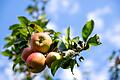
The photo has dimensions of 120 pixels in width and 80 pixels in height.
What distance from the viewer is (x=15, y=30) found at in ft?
9.07

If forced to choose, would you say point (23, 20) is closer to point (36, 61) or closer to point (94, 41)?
point (36, 61)

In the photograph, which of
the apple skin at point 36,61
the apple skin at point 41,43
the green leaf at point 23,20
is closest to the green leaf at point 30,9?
the green leaf at point 23,20

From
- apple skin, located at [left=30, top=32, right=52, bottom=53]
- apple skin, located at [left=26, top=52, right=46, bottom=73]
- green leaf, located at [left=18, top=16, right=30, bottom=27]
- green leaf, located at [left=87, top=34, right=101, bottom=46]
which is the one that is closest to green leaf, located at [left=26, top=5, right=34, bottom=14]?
green leaf, located at [left=18, top=16, right=30, bottom=27]

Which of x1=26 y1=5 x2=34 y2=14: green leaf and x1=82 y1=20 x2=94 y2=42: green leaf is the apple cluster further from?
x1=26 y1=5 x2=34 y2=14: green leaf

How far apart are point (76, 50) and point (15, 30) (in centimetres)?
84

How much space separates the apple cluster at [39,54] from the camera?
212 cm

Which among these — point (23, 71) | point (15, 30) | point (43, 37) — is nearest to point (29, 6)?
point (23, 71)

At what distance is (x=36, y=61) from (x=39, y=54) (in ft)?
0.16

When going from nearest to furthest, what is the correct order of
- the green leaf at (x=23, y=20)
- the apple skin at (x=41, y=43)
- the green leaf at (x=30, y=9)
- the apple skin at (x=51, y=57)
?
the apple skin at (x=51, y=57) → the apple skin at (x=41, y=43) → the green leaf at (x=23, y=20) → the green leaf at (x=30, y=9)

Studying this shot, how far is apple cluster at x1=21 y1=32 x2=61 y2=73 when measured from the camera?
2.12 metres

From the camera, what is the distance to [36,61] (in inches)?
84.4

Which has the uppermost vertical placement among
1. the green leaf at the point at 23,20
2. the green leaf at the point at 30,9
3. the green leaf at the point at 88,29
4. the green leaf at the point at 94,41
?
the green leaf at the point at 30,9

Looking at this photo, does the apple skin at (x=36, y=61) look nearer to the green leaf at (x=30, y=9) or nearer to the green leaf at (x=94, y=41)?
the green leaf at (x=94, y=41)

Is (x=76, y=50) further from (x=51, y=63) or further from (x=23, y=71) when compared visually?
(x=23, y=71)
